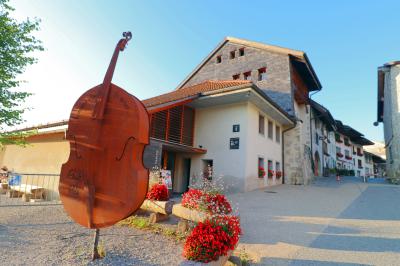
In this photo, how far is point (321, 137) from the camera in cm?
2405

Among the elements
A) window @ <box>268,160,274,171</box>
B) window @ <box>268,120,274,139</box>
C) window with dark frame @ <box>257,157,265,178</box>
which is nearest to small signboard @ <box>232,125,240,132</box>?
window with dark frame @ <box>257,157,265,178</box>

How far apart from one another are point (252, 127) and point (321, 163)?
15114 millimetres

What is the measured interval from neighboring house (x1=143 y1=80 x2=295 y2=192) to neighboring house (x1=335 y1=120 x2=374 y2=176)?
2172 centimetres

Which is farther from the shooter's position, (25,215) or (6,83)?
(6,83)

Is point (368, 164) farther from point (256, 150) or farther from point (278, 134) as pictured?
point (256, 150)

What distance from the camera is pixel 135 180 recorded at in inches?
103

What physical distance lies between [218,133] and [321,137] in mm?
16309

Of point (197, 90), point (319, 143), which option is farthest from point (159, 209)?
point (319, 143)

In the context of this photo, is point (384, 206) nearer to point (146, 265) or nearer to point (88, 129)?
point (146, 265)

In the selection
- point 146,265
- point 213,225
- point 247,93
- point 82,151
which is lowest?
point 146,265

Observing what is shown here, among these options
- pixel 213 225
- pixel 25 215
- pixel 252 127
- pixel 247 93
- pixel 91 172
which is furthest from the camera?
pixel 252 127

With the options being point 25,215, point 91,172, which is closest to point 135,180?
point 91,172

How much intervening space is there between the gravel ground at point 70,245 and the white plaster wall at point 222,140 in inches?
296

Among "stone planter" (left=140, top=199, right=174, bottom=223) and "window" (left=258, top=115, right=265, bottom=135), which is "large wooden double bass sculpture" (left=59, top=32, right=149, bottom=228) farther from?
"window" (left=258, top=115, right=265, bottom=135)
